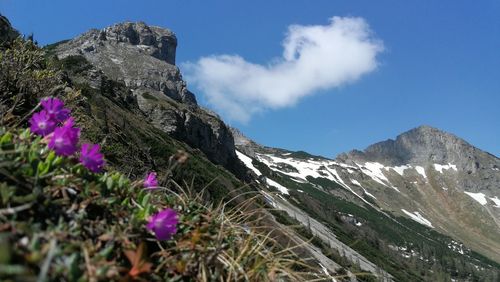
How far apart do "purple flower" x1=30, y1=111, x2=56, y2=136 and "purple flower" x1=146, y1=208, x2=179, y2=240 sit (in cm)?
100

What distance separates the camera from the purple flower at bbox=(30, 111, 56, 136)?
3033mm

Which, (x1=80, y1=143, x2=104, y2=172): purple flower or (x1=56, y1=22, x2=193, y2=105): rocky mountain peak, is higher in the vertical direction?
(x1=56, y1=22, x2=193, y2=105): rocky mountain peak

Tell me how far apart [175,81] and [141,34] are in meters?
36.1

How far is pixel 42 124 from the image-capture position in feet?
10.1

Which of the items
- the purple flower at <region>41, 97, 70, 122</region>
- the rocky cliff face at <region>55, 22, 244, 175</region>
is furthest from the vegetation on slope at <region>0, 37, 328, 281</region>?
the rocky cliff face at <region>55, 22, 244, 175</region>

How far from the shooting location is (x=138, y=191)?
3.29m

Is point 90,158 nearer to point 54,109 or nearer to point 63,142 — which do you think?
point 63,142

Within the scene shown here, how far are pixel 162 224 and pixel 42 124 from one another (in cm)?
109

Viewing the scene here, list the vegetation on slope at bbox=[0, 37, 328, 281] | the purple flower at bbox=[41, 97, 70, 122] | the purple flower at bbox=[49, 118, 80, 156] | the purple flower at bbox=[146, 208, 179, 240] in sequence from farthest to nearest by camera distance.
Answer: the purple flower at bbox=[41, 97, 70, 122]
the purple flower at bbox=[49, 118, 80, 156]
the purple flower at bbox=[146, 208, 179, 240]
the vegetation on slope at bbox=[0, 37, 328, 281]

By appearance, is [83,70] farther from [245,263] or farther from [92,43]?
[92,43]

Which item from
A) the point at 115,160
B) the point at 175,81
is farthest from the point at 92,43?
the point at 115,160

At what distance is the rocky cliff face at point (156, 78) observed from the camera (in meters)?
72.8

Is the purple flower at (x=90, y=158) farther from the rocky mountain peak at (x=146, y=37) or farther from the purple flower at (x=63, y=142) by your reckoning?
the rocky mountain peak at (x=146, y=37)

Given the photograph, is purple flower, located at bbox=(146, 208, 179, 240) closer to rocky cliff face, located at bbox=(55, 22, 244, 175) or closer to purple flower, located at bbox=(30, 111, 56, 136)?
purple flower, located at bbox=(30, 111, 56, 136)
